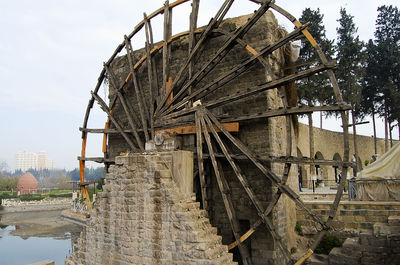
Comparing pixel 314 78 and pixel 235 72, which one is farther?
pixel 314 78

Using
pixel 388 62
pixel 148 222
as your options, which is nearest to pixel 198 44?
pixel 148 222

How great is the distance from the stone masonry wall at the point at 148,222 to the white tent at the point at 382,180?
4.87 metres

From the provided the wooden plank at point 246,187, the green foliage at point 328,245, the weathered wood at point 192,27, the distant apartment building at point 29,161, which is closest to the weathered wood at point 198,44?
the weathered wood at point 192,27

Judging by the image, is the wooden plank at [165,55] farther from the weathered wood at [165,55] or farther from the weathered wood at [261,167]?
the weathered wood at [261,167]

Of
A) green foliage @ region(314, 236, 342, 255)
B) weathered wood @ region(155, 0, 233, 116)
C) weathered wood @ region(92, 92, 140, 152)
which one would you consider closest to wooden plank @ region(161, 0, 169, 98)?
weathered wood @ region(155, 0, 233, 116)

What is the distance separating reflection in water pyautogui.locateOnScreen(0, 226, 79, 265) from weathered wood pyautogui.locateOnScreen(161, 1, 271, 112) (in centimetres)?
1128

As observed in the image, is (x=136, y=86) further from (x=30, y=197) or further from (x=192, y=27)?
(x=30, y=197)

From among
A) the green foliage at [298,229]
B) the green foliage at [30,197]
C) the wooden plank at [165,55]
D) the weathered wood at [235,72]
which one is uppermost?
the wooden plank at [165,55]

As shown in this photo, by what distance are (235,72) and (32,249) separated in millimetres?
16285

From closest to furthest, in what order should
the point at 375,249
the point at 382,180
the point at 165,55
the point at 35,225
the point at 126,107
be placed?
the point at 375,249 < the point at 382,180 < the point at 165,55 < the point at 126,107 < the point at 35,225

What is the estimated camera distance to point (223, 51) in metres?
7.52

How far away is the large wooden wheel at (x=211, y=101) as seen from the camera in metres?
6.34

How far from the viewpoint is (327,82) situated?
19156 mm

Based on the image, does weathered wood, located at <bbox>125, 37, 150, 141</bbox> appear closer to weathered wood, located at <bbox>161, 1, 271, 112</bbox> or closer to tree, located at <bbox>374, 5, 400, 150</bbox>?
weathered wood, located at <bbox>161, 1, 271, 112</bbox>
